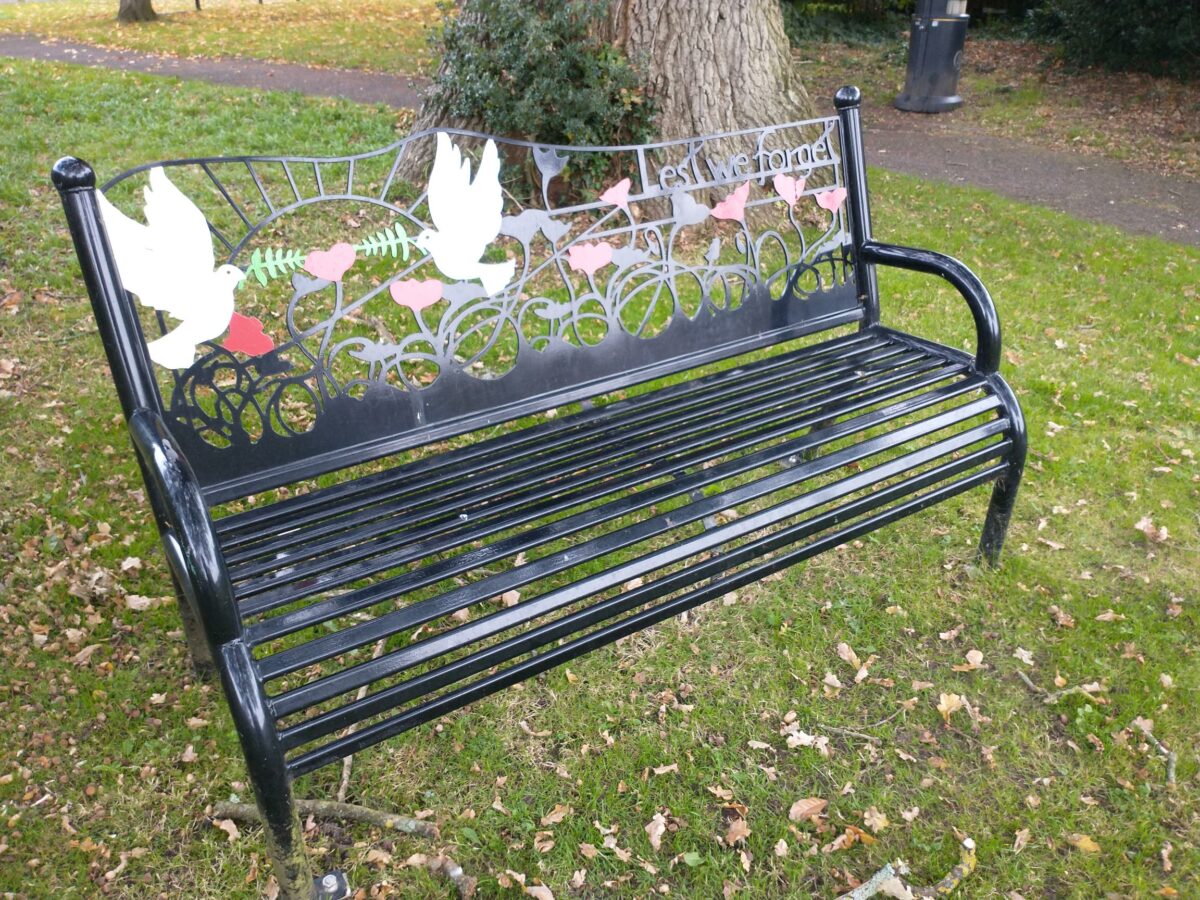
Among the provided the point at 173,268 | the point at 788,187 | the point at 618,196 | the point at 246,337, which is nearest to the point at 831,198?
the point at 788,187

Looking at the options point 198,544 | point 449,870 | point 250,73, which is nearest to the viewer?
point 198,544

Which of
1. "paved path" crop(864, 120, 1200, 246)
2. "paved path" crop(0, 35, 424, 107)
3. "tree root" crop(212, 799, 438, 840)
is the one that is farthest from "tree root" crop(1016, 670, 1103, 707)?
"paved path" crop(0, 35, 424, 107)

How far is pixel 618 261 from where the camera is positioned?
2.75 m

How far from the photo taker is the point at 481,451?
2.59 m

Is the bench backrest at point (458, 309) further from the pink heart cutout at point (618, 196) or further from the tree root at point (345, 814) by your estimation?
the tree root at point (345, 814)

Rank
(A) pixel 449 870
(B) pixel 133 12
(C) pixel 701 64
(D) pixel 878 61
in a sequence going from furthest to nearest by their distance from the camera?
(B) pixel 133 12, (D) pixel 878 61, (C) pixel 701 64, (A) pixel 449 870

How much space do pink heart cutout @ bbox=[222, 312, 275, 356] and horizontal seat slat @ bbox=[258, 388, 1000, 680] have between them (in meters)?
0.71

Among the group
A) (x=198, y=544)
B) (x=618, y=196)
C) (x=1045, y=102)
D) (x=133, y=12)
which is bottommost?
(x=1045, y=102)

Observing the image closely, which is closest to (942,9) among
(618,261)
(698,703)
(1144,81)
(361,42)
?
(1144,81)

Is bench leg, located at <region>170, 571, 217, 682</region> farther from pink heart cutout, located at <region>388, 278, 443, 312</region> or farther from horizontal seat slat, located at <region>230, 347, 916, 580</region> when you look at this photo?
pink heart cutout, located at <region>388, 278, 443, 312</region>

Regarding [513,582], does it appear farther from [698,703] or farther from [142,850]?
[142,850]

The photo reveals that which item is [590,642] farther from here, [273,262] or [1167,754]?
[1167,754]

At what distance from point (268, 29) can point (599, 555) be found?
13.2m

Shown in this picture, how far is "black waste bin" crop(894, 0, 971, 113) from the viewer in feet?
33.2
